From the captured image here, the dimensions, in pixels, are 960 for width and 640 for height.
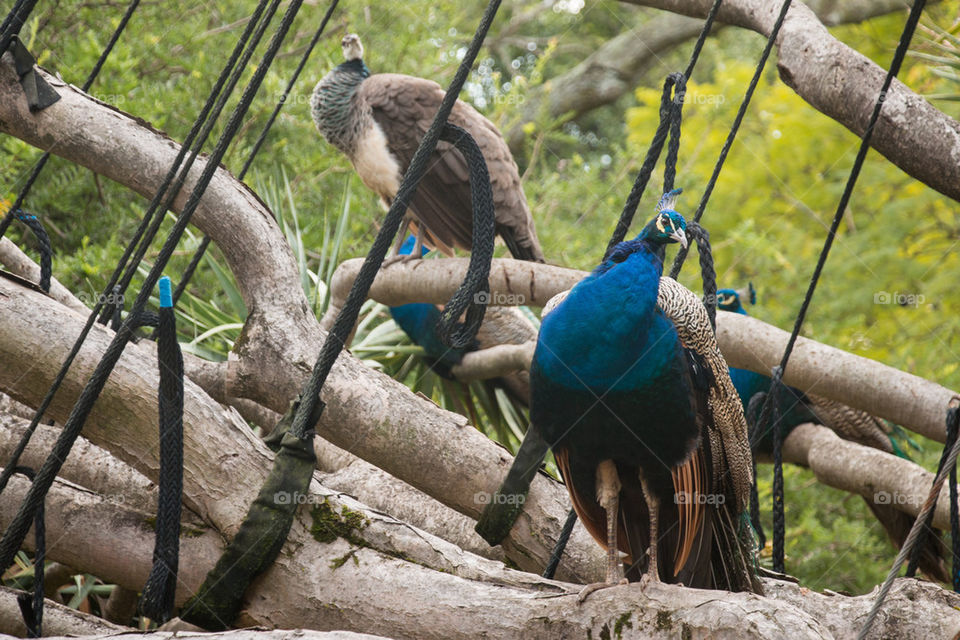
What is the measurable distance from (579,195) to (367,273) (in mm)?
5750

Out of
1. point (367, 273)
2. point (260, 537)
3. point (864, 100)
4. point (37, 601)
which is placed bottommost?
point (37, 601)

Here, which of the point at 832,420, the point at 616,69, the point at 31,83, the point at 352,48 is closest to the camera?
the point at 31,83

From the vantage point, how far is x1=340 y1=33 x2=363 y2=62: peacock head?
5.22m

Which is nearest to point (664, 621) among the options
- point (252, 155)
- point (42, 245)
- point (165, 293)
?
point (165, 293)

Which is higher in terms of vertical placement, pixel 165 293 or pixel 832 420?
pixel 832 420

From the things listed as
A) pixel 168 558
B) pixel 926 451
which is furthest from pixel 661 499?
pixel 926 451

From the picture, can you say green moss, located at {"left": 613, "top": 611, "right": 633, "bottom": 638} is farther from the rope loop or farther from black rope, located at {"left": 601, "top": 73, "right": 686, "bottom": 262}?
black rope, located at {"left": 601, "top": 73, "right": 686, "bottom": 262}

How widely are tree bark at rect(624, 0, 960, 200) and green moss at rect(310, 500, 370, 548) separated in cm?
207

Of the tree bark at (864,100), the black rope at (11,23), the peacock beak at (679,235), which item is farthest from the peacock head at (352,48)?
the peacock beak at (679,235)

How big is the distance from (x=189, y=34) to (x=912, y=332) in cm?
516

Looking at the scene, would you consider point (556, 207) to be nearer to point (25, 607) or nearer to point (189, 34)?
point (189, 34)

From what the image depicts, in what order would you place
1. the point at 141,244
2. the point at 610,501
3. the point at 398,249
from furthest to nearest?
the point at 398,249
the point at 141,244
the point at 610,501

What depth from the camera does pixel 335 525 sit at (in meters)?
2.10

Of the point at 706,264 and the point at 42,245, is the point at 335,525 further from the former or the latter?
the point at 42,245
